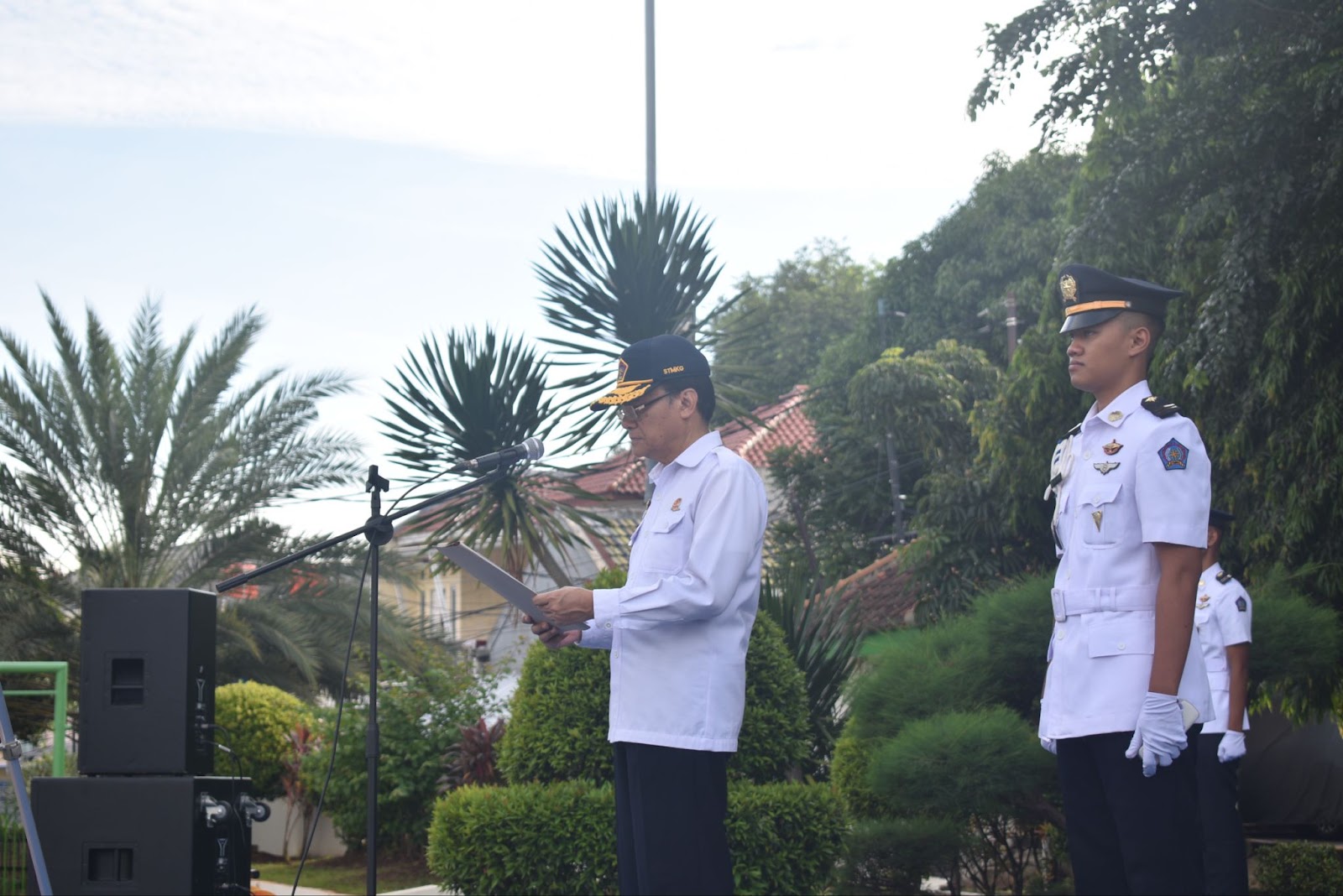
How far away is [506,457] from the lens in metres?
4.38

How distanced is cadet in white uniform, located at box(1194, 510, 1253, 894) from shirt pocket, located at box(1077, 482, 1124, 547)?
279 cm

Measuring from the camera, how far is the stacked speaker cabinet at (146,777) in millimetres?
5387

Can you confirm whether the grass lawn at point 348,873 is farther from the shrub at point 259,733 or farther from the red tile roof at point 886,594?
the red tile roof at point 886,594

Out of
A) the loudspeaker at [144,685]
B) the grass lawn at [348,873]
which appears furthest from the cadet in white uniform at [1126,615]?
the grass lawn at [348,873]

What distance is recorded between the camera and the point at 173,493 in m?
13.6

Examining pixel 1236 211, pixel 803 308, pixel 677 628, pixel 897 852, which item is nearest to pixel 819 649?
pixel 897 852

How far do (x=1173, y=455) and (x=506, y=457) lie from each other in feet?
6.71

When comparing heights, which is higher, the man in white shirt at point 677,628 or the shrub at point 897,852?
the man in white shirt at point 677,628

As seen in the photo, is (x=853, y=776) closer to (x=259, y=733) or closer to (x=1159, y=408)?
(x=1159, y=408)

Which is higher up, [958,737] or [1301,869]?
[958,737]

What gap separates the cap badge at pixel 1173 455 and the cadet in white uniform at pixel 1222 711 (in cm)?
282

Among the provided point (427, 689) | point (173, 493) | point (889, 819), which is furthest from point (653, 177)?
point (889, 819)

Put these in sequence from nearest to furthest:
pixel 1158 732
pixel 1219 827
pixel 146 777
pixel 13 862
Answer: pixel 1158 732, pixel 146 777, pixel 1219 827, pixel 13 862

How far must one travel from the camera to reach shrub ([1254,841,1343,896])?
7.27 m
